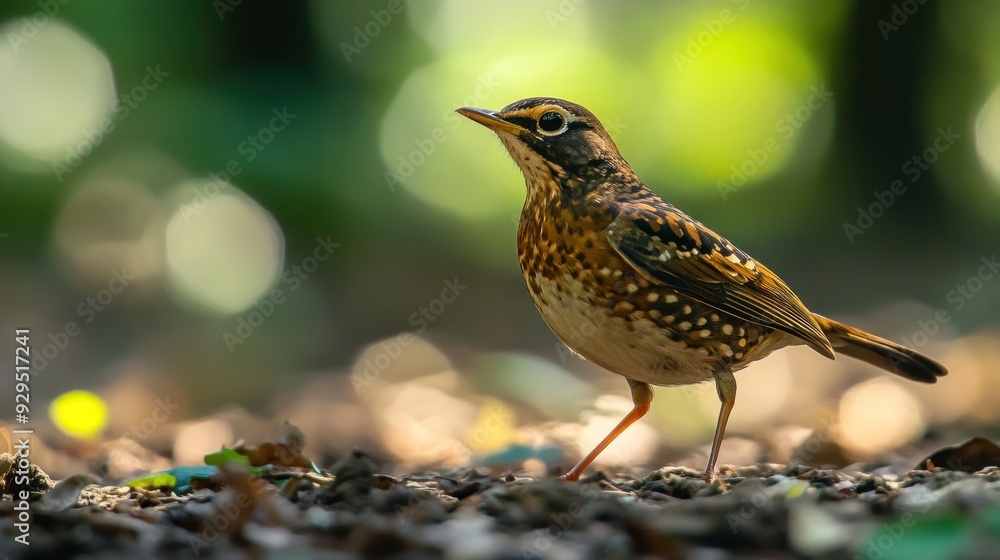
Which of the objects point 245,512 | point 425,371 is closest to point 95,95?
point 425,371

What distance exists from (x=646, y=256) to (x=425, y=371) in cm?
484

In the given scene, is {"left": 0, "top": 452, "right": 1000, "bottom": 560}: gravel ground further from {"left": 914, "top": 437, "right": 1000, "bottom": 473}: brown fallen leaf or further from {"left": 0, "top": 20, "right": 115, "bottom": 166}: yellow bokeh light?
{"left": 0, "top": 20, "right": 115, "bottom": 166}: yellow bokeh light

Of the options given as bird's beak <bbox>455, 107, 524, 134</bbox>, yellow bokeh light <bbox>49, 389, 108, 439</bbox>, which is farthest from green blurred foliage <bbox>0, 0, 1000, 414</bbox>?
bird's beak <bbox>455, 107, 524, 134</bbox>

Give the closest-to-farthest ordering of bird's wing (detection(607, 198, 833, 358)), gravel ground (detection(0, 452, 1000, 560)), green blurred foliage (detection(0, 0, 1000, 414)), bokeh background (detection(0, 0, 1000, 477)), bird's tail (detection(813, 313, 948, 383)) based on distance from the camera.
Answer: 1. gravel ground (detection(0, 452, 1000, 560))
2. bird's wing (detection(607, 198, 833, 358))
3. bird's tail (detection(813, 313, 948, 383))
4. bokeh background (detection(0, 0, 1000, 477))
5. green blurred foliage (detection(0, 0, 1000, 414))

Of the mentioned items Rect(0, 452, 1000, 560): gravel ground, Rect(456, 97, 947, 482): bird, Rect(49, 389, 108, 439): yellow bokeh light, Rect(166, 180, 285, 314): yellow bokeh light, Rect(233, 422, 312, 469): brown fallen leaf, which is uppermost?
Rect(166, 180, 285, 314): yellow bokeh light

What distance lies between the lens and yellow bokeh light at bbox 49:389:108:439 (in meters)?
5.98

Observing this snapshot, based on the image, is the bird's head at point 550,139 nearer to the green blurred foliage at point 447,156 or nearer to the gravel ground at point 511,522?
the gravel ground at point 511,522

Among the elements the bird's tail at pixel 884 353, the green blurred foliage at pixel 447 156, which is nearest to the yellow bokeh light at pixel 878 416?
the bird's tail at pixel 884 353

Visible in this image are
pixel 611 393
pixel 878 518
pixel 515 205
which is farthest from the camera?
pixel 515 205

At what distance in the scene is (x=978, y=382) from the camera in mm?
8656

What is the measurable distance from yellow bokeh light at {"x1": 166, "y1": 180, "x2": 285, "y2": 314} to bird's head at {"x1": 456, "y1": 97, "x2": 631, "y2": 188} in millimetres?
5579

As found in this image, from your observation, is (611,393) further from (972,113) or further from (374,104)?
(972,113)

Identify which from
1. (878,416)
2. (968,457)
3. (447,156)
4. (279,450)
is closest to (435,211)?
(447,156)

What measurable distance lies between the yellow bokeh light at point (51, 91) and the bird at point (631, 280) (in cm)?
608
